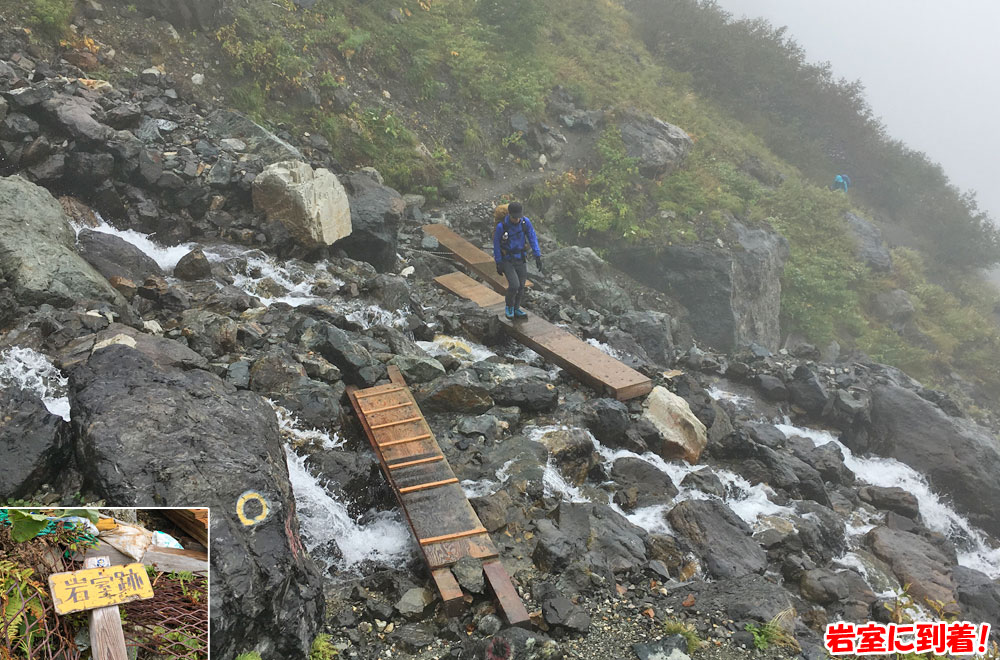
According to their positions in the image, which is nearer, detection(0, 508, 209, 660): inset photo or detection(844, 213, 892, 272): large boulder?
detection(0, 508, 209, 660): inset photo

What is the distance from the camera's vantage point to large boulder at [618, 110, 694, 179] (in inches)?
675

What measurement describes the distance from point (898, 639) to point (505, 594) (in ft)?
13.7

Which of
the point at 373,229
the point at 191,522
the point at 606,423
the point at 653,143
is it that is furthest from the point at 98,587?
the point at 653,143

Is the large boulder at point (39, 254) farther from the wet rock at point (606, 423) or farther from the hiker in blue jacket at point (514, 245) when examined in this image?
the wet rock at point (606, 423)

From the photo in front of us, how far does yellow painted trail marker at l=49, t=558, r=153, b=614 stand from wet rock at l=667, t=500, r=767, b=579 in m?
5.73

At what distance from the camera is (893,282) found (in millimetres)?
19562

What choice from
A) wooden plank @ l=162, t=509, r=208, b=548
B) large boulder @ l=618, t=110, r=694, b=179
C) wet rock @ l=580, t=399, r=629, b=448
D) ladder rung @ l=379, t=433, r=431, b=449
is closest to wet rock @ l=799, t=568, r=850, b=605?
wet rock @ l=580, t=399, r=629, b=448

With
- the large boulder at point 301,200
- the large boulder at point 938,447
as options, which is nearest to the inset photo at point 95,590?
the large boulder at point 301,200

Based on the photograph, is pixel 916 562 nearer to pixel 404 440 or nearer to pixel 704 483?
pixel 704 483

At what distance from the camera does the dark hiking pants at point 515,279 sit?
9695 millimetres

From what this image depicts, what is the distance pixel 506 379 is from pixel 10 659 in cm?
683

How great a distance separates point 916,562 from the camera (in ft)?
25.6

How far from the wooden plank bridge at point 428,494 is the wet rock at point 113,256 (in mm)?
3614

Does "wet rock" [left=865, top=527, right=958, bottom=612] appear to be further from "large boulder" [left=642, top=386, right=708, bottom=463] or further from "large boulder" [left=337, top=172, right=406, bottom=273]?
"large boulder" [left=337, top=172, right=406, bottom=273]
